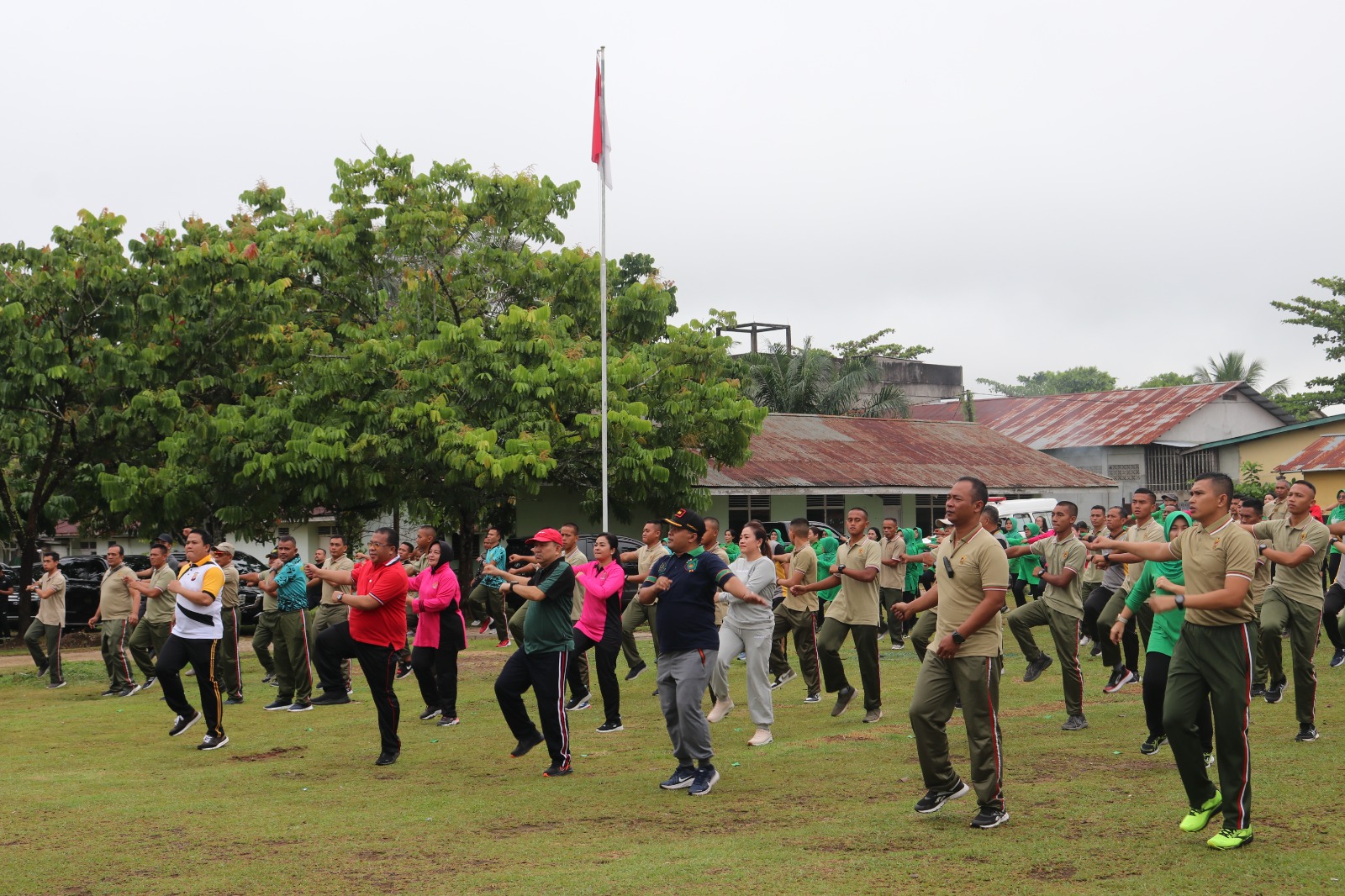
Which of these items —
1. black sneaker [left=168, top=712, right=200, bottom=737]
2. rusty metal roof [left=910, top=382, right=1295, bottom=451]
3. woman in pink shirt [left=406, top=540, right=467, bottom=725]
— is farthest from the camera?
rusty metal roof [left=910, top=382, right=1295, bottom=451]

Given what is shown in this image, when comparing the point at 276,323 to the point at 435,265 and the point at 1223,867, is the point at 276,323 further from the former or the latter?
the point at 1223,867

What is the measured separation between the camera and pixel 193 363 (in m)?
23.8

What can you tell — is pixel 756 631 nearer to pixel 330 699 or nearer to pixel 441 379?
pixel 330 699

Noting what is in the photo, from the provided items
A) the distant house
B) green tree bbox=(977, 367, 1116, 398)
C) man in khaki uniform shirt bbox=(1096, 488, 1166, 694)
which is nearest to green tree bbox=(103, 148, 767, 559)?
man in khaki uniform shirt bbox=(1096, 488, 1166, 694)

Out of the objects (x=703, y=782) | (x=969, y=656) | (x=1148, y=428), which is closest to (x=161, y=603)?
(x=703, y=782)

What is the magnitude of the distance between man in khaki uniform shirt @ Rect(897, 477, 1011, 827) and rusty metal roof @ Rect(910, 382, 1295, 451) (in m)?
35.8

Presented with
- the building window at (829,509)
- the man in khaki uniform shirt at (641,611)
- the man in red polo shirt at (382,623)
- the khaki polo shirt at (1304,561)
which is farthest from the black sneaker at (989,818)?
the building window at (829,509)

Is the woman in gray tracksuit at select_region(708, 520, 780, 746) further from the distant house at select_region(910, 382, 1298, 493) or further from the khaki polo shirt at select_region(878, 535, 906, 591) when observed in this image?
the distant house at select_region(910, 382, 1298, 493)

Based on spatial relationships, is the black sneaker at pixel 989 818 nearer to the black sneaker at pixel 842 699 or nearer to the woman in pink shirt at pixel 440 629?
the black sneaker at pixel 842 699

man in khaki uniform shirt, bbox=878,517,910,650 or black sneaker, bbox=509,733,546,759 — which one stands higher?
man in khaki uniform shirt, bbox=878,517,910,650

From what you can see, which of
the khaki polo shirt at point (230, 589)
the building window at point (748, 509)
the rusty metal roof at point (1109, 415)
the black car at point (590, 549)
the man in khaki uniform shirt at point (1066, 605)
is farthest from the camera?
the rusty metal roof at point (1109, 415)

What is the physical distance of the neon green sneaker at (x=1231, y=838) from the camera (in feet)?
21.2

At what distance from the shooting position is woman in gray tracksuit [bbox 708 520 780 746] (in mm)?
10492

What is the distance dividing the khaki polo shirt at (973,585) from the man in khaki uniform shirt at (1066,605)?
3927 mm
